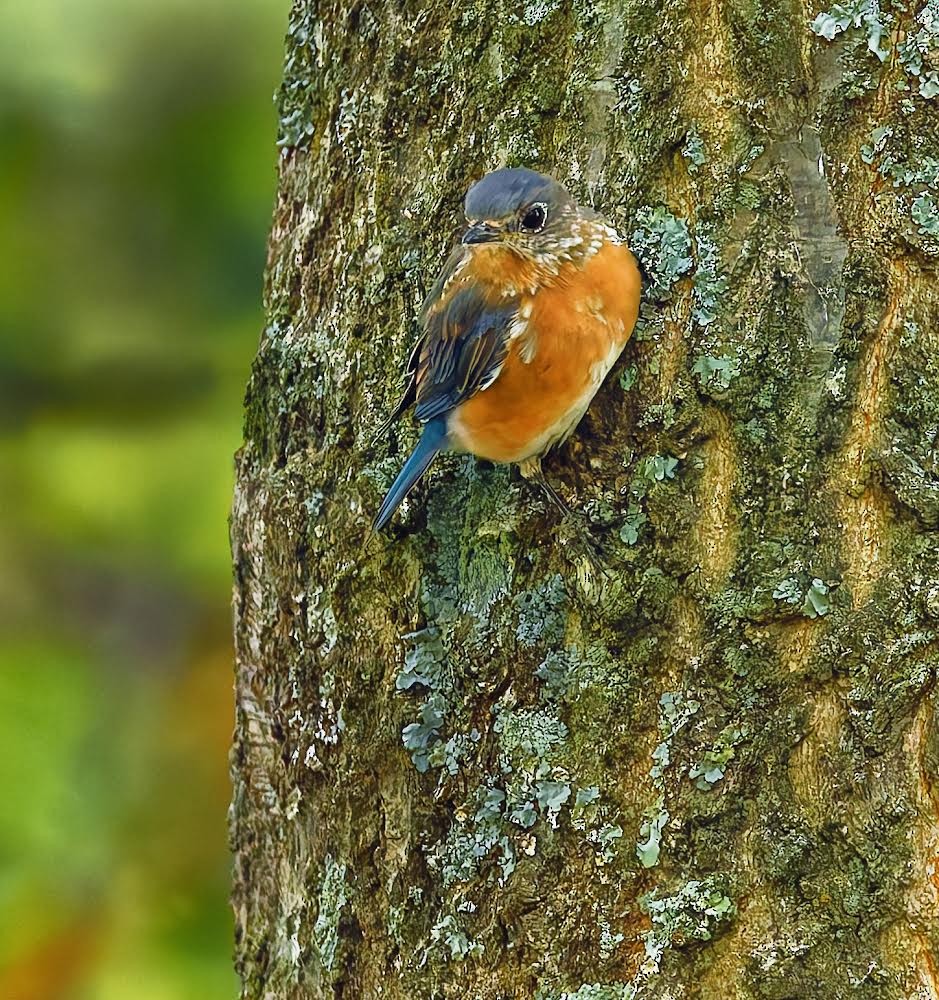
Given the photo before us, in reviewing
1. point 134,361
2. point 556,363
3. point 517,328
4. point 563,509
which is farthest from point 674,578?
point 134,361

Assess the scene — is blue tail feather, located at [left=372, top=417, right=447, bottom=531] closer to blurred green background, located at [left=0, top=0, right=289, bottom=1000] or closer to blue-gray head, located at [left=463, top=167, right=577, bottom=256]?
blue-gray head, located at [left=463, top=167, right=577, bottom=256]

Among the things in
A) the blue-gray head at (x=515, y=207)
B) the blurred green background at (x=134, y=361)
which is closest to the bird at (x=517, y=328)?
the blue-gray head at (x=515, y=207)

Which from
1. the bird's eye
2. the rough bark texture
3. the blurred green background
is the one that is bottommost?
the rough bark texture

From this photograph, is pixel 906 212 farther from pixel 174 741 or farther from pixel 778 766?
pixel 174 741

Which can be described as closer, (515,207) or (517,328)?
(515,207)

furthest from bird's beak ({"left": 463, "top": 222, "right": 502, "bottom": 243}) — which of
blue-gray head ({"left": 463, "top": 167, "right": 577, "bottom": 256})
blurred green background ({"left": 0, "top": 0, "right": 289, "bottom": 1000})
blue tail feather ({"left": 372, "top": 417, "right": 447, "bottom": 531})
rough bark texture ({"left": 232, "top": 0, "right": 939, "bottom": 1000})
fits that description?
blurred green background ({"left": 0, "top": 0, "right": 289, "bottom": 1000})

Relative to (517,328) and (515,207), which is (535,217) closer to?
(515,207)
